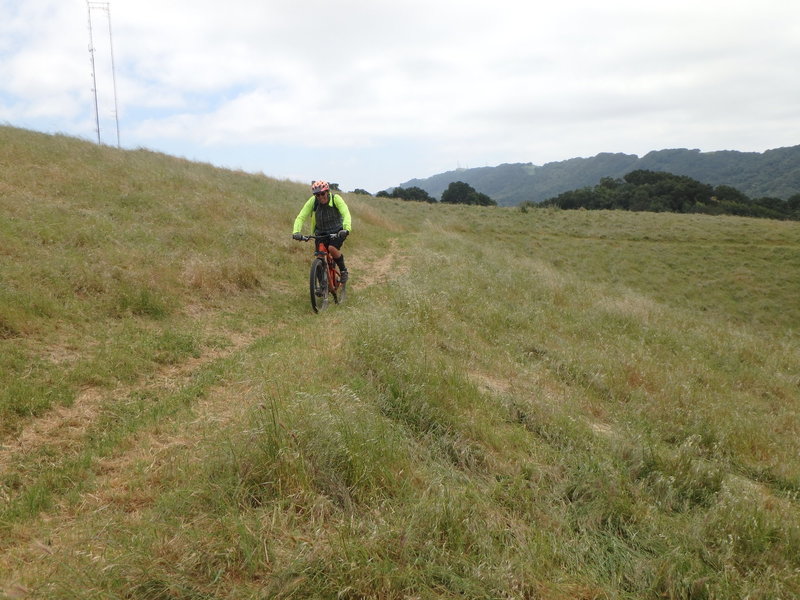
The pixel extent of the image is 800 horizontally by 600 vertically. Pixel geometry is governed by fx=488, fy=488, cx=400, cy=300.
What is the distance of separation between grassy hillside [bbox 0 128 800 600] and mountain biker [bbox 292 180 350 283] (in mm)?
1296

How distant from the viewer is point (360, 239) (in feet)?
61.8

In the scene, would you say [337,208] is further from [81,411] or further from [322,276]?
[81,411]

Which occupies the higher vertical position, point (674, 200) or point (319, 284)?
point (674, 200)

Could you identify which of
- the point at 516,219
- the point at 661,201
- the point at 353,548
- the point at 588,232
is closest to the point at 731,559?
the point at 353,548

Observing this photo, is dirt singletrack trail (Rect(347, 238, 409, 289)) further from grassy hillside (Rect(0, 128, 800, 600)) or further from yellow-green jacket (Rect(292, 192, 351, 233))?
yellow-green jacket (Rect(292, 192, 351, 233))

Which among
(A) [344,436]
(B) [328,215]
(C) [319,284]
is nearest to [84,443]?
(A) [344,436]

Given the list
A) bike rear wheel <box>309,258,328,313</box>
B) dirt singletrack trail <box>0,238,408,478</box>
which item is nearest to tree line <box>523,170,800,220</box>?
bike rear wheel <box>309,258,328,313</box>

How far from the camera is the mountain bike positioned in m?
8.79

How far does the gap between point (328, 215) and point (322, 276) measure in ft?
3.98

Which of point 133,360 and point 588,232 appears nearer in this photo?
point 133,360

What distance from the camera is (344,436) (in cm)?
345

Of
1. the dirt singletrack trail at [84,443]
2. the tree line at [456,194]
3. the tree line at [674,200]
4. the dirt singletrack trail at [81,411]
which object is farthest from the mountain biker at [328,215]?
the tree line at [456,194]

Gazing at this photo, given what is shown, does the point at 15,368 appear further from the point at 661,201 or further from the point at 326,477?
the point at 661,201

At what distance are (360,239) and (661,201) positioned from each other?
65.4 metres
